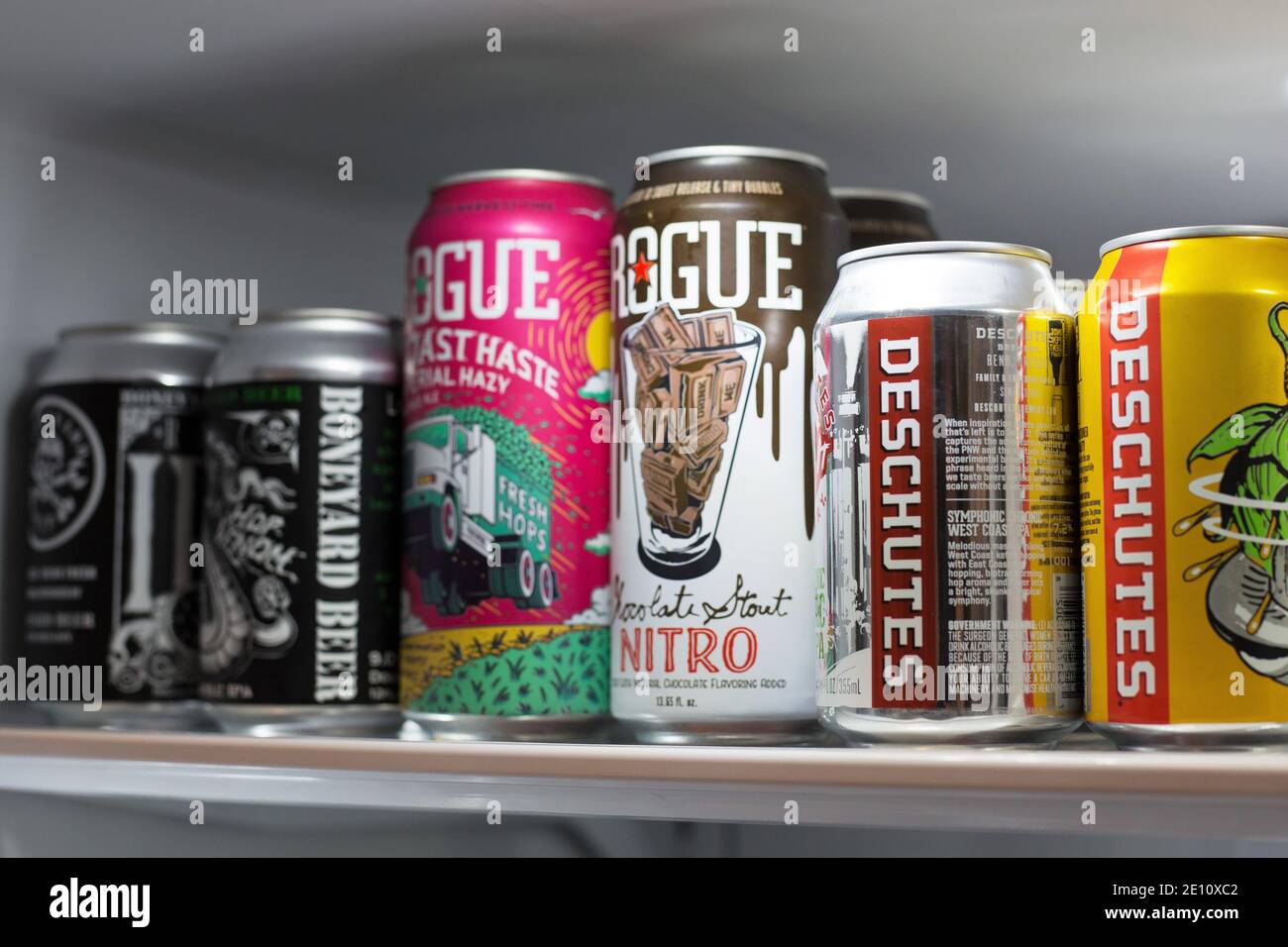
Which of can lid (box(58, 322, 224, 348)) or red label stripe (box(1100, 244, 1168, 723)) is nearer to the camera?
red label stripe (box(1100, 244, 1168, 723))

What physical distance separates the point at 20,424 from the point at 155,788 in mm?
387

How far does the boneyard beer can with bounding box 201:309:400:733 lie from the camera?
1021 millimetres

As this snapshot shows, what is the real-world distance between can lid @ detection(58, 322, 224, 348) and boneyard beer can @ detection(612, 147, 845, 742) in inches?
17.8

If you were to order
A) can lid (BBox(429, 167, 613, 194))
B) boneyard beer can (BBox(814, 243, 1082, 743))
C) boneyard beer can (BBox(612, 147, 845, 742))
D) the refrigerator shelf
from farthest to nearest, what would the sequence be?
1. can lid (BBox(429, 167, 613, 194))
2. boneyard beer can (BBox(612, 147, 845, 742))
3. boneyard beer can (BBox(814, 243, 1082, 743))
4. the refrigerator shelf

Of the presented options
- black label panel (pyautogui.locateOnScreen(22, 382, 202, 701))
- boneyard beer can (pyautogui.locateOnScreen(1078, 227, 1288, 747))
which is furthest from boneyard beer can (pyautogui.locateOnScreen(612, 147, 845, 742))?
black label panel (pyautogui.locateOnScreen(22, 382, 202, 701))

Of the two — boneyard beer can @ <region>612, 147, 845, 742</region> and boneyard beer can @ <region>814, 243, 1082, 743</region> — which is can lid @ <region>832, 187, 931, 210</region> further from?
boneyard beer can @ <region>814, 243, 1082, 743</region>

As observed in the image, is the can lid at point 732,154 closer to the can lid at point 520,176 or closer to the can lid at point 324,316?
the can lid at point 520,176

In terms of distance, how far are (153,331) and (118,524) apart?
0.16m

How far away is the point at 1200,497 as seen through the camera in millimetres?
701

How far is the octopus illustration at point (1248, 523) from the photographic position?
689mm

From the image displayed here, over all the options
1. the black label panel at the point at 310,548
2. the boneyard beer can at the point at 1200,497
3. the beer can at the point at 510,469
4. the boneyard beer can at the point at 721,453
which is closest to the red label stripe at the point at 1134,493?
the boneyard beer can at the point at 1200,497

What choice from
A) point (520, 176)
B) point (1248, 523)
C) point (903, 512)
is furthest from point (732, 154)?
point (1248, 523)

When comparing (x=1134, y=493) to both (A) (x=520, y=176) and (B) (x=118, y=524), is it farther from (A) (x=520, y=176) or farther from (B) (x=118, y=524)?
(B) (x=118, y=524)
